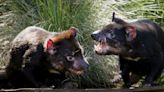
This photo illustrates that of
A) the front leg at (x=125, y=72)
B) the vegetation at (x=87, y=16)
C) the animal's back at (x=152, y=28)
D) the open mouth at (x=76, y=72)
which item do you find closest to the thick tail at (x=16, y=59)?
the open mouth at (x=76, y=72)

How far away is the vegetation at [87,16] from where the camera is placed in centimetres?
523

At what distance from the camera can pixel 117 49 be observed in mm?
4020

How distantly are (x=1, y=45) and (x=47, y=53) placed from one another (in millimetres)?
1531

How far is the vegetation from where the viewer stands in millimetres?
5227

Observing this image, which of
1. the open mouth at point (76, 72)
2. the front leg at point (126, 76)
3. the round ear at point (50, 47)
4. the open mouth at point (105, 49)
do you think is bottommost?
the front leg at point (126, 76)

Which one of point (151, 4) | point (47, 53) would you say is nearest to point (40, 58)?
point (47, 53)

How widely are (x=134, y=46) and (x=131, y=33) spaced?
109mm

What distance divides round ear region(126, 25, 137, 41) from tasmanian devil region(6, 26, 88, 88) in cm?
38

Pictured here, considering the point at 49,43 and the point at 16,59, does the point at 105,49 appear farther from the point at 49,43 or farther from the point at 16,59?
the point at 16,59

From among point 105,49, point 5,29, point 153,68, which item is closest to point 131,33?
point 105,49

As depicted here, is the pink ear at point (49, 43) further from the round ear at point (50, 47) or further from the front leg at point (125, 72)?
the front leg at point (125, 72)

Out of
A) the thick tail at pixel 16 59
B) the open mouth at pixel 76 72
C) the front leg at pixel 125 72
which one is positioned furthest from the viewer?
the front leg at pixel 125 72

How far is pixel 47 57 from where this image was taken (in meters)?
3.97

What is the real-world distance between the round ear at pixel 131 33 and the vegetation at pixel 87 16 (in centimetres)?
113
